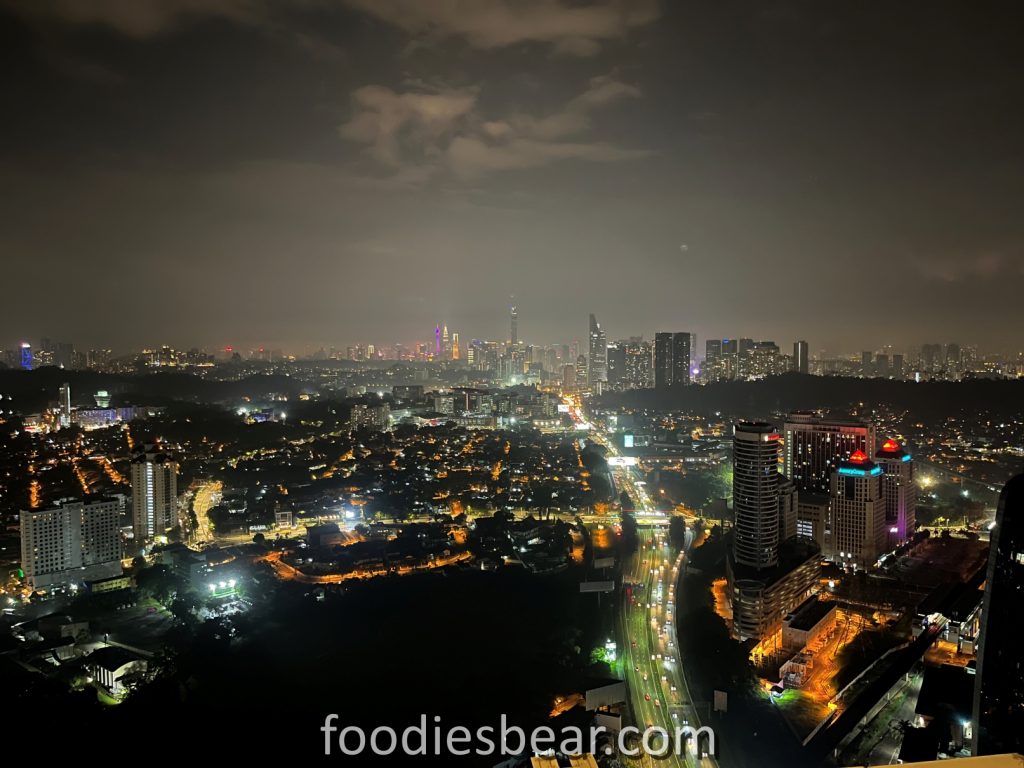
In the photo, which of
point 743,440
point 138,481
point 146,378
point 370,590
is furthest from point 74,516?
point 146,378

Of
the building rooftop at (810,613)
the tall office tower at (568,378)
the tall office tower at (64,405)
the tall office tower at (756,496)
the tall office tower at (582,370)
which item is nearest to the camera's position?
the building rooftop at (810,613)

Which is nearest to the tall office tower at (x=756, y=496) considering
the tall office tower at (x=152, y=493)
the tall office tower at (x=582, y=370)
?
the tall office tower at (x=152, y=493)

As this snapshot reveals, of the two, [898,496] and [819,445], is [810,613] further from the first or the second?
[819,445]

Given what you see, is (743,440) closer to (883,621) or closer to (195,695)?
(883,621)

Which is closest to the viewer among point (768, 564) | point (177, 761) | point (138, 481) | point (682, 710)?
point (177, 761)

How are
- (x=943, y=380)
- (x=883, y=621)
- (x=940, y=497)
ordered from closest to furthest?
(x=883, y=621) → (x=940, y=497) → (x=943, y=380)

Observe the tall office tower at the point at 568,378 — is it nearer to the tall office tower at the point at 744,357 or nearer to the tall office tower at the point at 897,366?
the tall office tower at the point at 744,357
